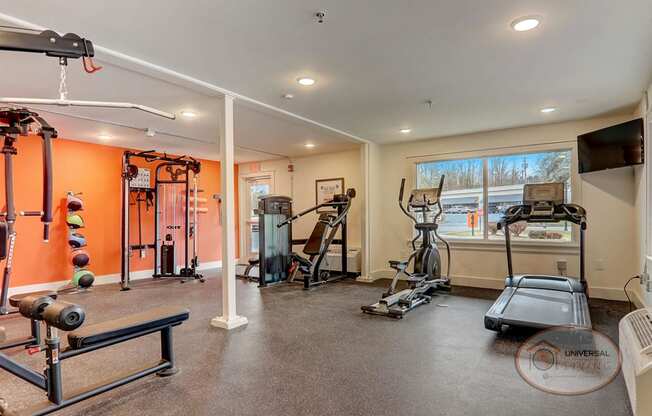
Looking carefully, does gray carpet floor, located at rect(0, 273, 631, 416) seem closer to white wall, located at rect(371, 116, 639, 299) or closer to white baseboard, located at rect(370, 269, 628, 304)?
white baseboard, located at rect(370, 269, 628, 304)

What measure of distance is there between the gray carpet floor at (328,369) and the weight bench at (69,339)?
0.34 feet

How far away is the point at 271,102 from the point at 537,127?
3.96 meters

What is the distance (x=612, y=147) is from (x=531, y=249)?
5.77ft

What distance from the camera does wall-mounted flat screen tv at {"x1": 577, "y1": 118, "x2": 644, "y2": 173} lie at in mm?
3967

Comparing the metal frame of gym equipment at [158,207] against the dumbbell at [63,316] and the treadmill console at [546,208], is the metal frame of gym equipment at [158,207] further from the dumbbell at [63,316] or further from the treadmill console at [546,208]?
the treadmill console at [546,208]

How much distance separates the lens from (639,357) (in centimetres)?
178

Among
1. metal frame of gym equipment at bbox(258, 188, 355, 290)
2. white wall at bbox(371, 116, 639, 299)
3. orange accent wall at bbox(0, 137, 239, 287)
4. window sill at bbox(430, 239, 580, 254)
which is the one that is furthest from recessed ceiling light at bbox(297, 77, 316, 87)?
orange accent wall at bbox(0, 137, 239, 287)

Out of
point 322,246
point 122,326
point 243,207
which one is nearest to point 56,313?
point 122,326

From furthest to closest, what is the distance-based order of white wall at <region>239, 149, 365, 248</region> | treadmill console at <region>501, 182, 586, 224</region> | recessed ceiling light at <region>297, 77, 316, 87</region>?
1. white wall at <region>239, 149, 365, 248</region>
2. treadmill console at <region>501, 182, 586, 224</region>
3. recessed ceiling light at <region>297, 77, 316, 87</region>

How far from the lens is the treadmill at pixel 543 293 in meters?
3.29

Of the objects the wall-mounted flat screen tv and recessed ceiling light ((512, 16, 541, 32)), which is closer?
recessed ceiling light ((512, 16, 541, 32))

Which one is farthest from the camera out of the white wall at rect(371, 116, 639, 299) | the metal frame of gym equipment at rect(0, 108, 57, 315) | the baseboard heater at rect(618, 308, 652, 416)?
the white wall at rect(371, 116, 639, 299)

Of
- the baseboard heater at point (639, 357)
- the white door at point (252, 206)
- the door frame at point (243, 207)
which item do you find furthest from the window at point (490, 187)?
the door frame at point (243, 207)

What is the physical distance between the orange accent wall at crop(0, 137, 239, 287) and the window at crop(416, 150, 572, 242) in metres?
5.61
